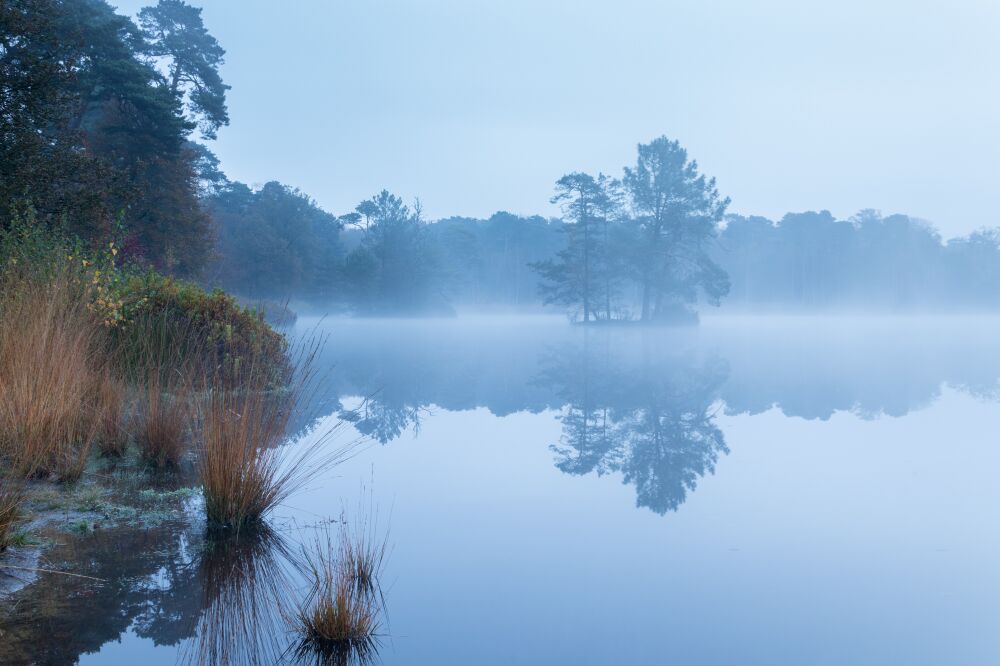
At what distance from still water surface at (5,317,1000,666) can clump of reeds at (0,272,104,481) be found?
1.07 metres

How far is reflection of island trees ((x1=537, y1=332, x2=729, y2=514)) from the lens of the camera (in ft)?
Answer: 22.3

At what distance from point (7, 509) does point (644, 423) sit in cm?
726

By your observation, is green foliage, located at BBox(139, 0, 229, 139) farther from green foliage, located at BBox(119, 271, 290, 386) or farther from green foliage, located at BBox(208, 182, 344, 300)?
green foliage, located at BBox(119, 271, 290, 386)

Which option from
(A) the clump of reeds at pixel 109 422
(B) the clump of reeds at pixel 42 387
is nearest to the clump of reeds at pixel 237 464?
(B) the clump of reeds at pixel 42 387

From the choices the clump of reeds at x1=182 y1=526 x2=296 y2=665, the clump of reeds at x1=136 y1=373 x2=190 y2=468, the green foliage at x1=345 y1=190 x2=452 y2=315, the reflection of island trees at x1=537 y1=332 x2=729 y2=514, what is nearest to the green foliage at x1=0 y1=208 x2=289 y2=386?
the clump of reeds at x1=136 y1=373 x2=190 y2=468

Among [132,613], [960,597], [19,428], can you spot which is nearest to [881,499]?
[960,597]

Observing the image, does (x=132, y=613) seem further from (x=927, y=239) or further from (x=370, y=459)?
(x=927, y=239)

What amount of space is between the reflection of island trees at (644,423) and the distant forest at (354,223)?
649cm

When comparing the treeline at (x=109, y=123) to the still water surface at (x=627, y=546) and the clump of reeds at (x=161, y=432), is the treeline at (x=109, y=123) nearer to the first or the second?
the clump of reeds at (x=161, y=432)

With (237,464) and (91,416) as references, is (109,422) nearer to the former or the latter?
(91,416)

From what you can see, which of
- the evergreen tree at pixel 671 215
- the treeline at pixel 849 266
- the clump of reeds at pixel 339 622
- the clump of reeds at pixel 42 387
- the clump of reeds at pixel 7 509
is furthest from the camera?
the treeline at pixel 849 266

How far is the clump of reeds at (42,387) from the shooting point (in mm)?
4684

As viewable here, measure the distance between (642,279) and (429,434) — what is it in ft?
106

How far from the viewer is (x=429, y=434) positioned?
342 inches
